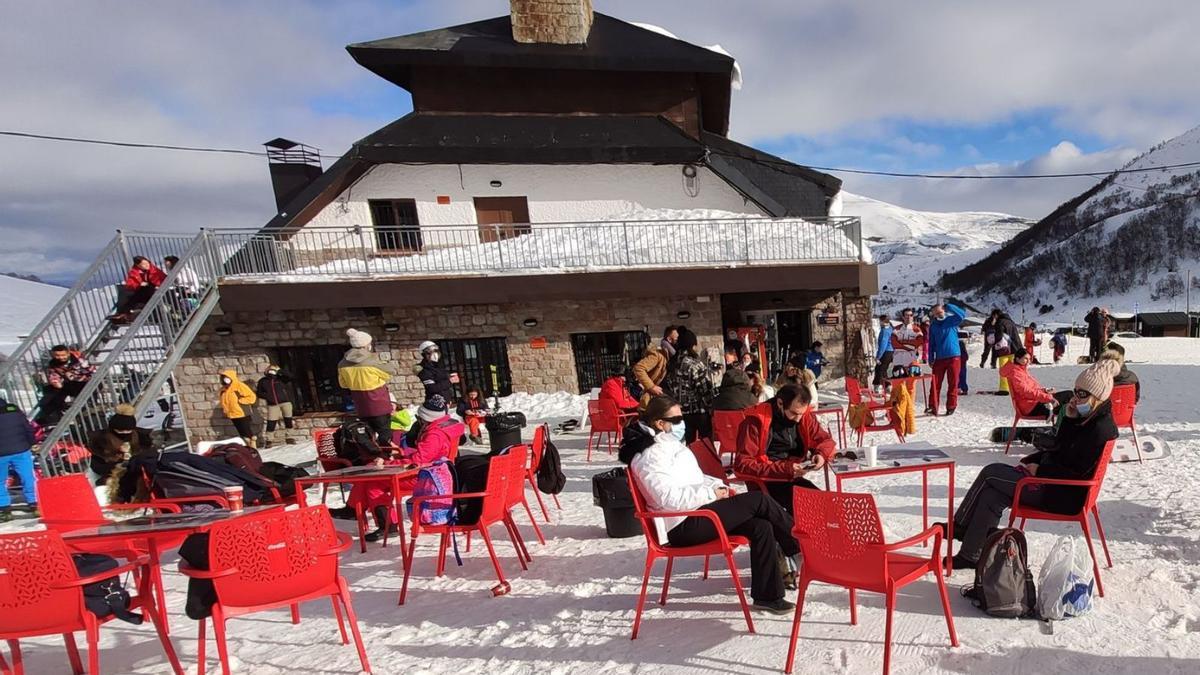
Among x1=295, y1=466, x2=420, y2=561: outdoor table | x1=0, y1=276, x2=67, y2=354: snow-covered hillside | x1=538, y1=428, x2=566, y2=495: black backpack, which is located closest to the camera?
x1=295, y1=466, x2=420, y2=561: outdoor table

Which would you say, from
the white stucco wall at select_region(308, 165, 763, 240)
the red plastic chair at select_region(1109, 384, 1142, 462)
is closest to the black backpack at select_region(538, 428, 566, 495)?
the red plastic chair at select_region(1109, 384, 1142, 462)

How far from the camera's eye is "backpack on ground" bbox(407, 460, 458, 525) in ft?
12.5

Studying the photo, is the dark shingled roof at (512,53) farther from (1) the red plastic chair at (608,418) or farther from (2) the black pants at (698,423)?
(2) the black pants at (698,423)

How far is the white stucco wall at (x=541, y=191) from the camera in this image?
1390cm

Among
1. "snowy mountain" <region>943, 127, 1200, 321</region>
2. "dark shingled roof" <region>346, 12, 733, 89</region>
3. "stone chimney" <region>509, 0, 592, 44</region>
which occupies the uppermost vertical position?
"stone chimney" <region>509, 0, 592, 44</region>

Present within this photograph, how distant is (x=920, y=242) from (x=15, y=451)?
6449 inches

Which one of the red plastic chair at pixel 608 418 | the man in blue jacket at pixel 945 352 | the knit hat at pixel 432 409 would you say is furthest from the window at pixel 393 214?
the man in blue jacket at pixel 945 352

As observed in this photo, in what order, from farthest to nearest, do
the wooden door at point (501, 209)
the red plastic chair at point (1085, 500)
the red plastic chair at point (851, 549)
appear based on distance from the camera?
1. the wooden door at point (501, 209)
2. the red plastic chair at point (1085, 500)
3. the red plastic chair at point (851, 549)

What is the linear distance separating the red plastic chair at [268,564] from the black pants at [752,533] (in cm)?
198

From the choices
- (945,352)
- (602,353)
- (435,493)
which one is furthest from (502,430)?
Result: (945,352)

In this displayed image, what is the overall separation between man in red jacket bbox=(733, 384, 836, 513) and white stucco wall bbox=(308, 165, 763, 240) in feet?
36.3

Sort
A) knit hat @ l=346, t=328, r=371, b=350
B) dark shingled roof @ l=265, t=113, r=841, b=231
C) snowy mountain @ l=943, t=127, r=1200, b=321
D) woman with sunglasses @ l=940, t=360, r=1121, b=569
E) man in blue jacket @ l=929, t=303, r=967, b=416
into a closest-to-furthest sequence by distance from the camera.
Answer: woman with sunglasses @ l=940, t=360, r=1121, b=569, knit hat @ l=346, t=328, r=371, b=350, man in blue jacket @ l=929, t=303, r=967, b=416, dark shingled roof @ l=265, t=113, r=841, b=231, snowy mountain @ l=943, t=127, r=1200, b=321

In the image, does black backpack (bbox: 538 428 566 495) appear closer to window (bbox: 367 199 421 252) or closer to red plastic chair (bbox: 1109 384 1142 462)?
red plastic chair (bbox: 1109 384 1142 462)

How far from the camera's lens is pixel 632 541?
4.49 meters
